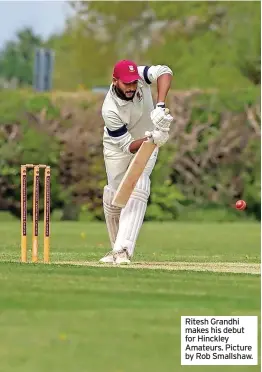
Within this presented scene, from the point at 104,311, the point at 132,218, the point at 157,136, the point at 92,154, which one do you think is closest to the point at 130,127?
the point at 157,136

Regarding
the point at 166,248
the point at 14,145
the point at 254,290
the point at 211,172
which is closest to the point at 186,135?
the point at 211,172

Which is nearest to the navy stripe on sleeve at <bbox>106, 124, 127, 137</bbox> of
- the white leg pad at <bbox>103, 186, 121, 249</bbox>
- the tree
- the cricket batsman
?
the cricket batsman

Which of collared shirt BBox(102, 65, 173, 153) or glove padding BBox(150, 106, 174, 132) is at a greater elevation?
collared shirt BBox(102, 65, 173, 153)

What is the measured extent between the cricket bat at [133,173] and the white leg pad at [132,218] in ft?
0.28

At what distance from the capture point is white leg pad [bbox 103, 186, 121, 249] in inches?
576

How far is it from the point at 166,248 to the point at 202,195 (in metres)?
8.36

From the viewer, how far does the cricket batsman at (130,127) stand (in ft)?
45.1

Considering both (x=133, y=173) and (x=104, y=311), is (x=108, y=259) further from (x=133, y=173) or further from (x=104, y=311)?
(x=104, y=311)

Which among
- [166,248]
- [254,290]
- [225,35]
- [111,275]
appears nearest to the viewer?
[254,290]

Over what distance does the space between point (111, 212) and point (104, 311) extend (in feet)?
13.9

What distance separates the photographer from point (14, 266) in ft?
43.7

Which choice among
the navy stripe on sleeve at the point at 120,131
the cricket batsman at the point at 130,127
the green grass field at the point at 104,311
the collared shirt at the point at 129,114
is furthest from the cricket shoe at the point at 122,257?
the navy stripe on sleeve at the point at 120,131

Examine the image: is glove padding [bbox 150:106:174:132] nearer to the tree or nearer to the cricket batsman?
the cricket batsman

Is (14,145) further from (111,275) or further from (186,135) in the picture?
(111,275)
